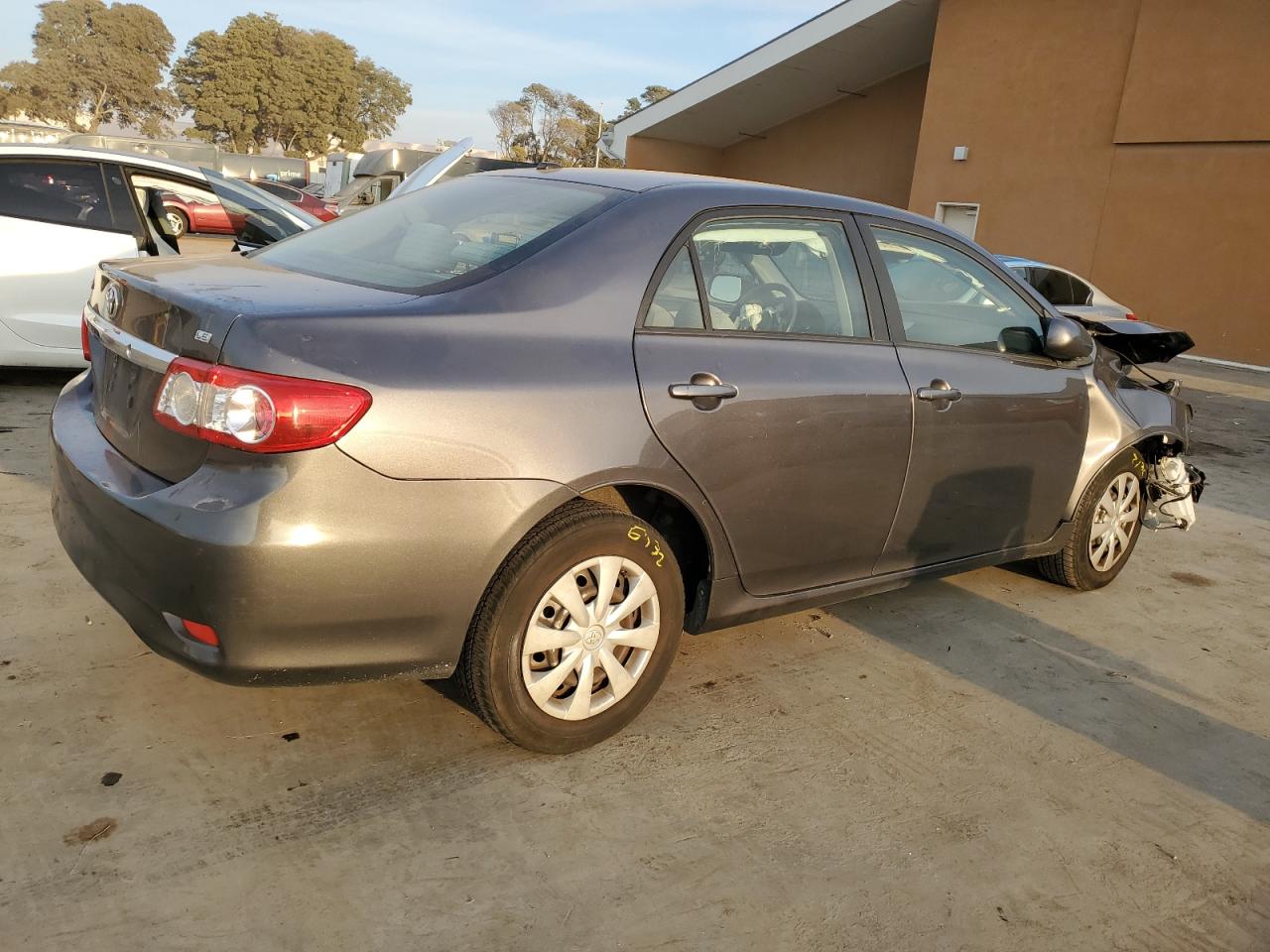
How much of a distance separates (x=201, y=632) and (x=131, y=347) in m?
0.80

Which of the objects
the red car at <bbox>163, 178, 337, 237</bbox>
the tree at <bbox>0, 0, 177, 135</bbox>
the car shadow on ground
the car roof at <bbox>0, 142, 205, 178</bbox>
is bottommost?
the car shadow on ground

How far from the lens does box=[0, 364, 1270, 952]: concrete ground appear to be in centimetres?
224

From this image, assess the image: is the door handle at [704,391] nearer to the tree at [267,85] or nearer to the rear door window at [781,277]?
the rear door window at [781,277]

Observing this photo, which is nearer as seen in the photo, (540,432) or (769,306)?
(540,432)

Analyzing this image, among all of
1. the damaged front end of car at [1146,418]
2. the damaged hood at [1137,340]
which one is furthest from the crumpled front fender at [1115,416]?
the damaged hood at [1137,340]

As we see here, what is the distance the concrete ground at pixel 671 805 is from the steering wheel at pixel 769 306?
3.93 ft

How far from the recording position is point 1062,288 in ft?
33.9

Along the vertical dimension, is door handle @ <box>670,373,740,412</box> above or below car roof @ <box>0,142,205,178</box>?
below

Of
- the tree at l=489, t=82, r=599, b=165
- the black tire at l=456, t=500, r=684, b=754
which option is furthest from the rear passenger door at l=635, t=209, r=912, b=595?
the tree at l=489, t=82, r=599, b=165

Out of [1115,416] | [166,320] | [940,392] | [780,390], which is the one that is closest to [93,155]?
[166,320]

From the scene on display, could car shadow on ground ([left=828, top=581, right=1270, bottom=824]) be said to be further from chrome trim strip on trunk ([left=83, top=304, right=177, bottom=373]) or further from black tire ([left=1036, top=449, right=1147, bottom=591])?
chrome trim strip on trunk ([left=83, top=304, right=177, bottom=373])

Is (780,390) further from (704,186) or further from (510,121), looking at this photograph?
(510,121)

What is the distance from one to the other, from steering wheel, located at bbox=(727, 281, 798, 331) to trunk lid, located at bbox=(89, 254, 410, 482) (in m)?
1.06

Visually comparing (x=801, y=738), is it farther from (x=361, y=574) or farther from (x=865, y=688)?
(x=361, y=574)
